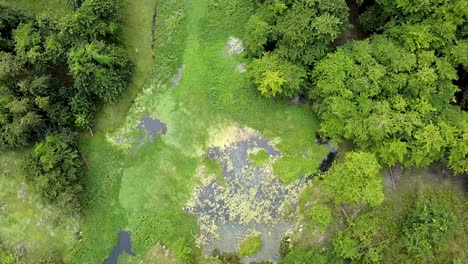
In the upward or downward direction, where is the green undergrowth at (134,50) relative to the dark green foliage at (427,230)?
upward

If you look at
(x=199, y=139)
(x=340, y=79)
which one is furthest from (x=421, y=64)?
(x=199, y=139)

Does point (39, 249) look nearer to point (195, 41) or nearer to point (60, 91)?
point (60, 91)

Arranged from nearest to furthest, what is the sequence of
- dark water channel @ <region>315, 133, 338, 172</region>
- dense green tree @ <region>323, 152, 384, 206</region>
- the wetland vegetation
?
dense green tree @ <region>323, 152, 384, 206</region>, the wetland vegetation, dark water channel @ <region>315, 133, 338, 172</region>

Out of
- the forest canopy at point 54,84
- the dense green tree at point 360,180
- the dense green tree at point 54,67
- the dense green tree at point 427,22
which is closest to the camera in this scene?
the dense green tree at point 427,22

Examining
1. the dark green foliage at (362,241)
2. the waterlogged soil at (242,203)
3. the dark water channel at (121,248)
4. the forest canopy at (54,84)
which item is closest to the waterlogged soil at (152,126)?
the forest canopy at (54,84)

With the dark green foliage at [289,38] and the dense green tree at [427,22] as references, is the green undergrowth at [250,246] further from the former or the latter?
the dense green tree at [427,22]

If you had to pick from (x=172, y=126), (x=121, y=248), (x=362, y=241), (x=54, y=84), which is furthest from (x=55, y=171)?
(x=362, y=241)

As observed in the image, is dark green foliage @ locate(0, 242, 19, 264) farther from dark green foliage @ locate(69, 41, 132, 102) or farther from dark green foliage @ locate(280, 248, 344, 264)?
dark green foliage @ locate(280, 248, 344, 264)

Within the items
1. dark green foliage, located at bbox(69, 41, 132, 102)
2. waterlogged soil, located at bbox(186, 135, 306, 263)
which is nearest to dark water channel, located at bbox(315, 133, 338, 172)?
waterlogged soil, located at bbox(186, 135, 306, 263)
